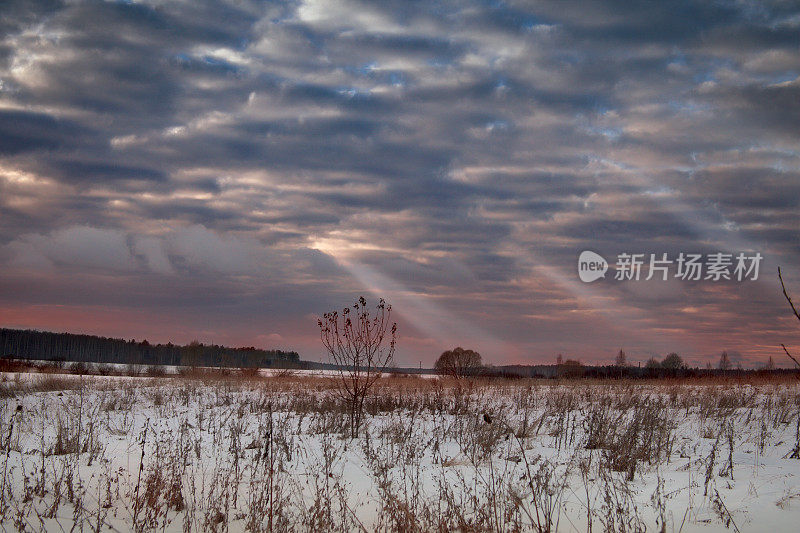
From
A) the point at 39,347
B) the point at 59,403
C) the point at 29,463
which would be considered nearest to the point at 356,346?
the point at 29,463

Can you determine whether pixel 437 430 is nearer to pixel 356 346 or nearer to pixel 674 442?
pixel 356 346

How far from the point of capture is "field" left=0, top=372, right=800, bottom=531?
6.47 m

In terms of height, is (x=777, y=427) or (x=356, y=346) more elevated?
(x=356, y=346)

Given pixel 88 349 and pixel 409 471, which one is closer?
pixel 409 471

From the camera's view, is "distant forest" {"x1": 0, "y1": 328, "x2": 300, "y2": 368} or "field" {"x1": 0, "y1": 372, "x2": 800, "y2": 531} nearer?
"field" {"x1": 0, "y1": 372, "x2": 800, "y2": 531}

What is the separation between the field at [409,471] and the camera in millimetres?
6473

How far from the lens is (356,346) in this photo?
12844 millimetres

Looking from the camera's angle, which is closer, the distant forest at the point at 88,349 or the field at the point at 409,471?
the field at the point at 409,471

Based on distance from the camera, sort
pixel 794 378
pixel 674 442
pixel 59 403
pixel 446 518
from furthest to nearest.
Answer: pixel 794 378 → pixel 59 403 → pixel 674 442 → pixel 446 518

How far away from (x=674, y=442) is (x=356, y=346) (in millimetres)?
6599

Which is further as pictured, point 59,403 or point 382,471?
point 59,403

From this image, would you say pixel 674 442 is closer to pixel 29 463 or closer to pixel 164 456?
pixel 164 456

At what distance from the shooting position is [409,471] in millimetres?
8727

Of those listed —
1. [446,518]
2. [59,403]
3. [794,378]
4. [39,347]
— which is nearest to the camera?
[446,518]
